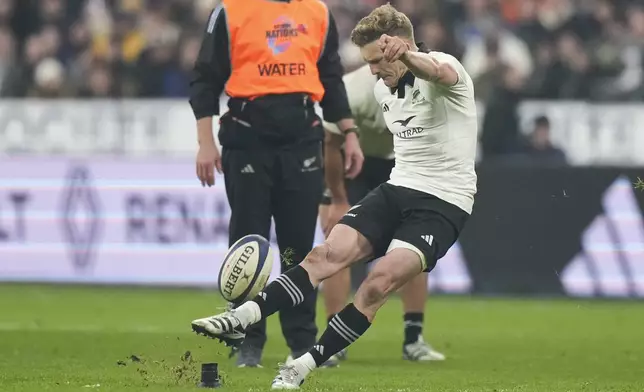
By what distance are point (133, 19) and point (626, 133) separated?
8216 mm

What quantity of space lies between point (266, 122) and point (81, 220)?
7406 millimetres

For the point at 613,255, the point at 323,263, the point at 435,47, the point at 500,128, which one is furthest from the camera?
the point at 500,128

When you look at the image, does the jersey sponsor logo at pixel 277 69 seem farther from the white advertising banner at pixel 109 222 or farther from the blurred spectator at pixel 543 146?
the blurred spectator at pixel 543 146

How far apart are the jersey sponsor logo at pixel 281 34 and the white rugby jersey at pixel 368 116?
120cm

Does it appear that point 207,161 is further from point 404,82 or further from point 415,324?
→ point 415,324

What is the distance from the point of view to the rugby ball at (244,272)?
783 cm

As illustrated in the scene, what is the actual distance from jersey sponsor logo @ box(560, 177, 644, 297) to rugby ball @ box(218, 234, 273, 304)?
825cm

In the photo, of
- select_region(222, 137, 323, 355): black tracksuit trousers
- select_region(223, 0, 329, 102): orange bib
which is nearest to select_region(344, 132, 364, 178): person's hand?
select_region(222, 137, 323, 355): black tracksuit trousers

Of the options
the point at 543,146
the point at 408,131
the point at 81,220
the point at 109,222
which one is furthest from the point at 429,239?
the point at 543,146

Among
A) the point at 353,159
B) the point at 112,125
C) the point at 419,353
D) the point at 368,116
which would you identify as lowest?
the point at 419,353

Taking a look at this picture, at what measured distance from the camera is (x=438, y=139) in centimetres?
834

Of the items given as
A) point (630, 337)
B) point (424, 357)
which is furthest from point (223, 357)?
point (630, 337)

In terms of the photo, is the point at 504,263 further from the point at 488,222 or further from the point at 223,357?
the point at 223,357

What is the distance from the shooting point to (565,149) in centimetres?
1828
